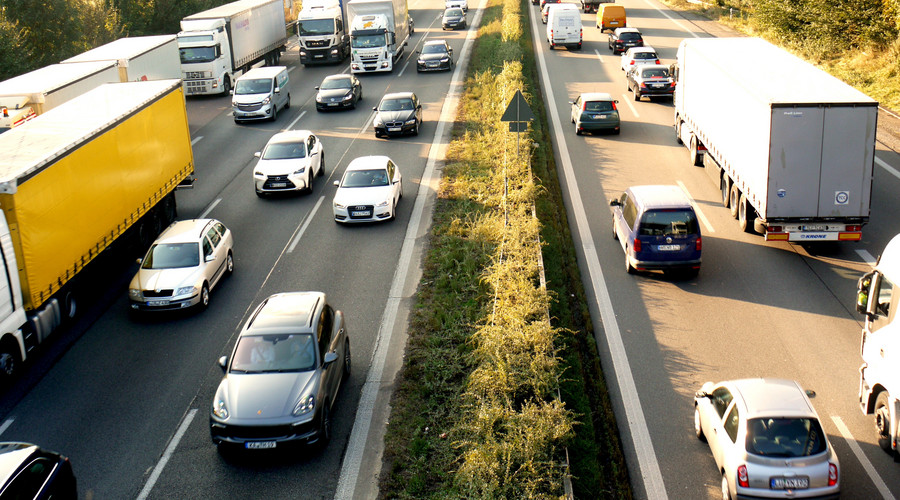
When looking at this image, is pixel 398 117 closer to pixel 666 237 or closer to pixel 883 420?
pixel 666 237

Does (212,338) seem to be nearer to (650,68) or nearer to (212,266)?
(212,266)

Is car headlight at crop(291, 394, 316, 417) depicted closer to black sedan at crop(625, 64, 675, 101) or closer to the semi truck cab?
black sedan at crop(625, 64, 675, 101)

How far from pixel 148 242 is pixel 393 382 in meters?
9.68

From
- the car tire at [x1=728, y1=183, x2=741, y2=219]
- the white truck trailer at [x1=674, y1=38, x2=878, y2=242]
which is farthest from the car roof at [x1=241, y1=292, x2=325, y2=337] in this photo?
the car tire at [x1=728, y1=183, x2=741, y2=219]

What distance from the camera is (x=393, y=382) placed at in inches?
544

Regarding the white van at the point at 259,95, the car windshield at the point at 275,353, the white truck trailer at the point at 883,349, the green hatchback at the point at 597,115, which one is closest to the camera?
the white truck trailer at the point at 883,349

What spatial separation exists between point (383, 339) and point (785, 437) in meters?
7.59

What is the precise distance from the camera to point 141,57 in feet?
101

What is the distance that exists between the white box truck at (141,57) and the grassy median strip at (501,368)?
1425 centimetres

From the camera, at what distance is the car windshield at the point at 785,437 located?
9.86m

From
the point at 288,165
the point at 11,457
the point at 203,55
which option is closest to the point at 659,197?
the point at 288,165

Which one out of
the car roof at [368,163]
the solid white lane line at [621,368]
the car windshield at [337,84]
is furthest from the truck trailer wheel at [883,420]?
the car windshield at [337,84]

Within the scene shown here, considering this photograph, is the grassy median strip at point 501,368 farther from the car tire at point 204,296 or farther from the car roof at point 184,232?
the car roof at point 184,232

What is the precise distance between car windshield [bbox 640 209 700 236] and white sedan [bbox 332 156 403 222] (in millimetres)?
7180
